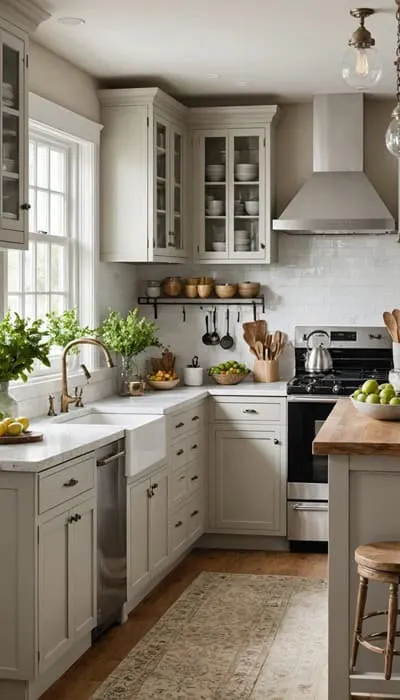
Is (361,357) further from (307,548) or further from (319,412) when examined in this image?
(307,548)

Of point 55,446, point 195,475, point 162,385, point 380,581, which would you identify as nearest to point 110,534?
point 55,446

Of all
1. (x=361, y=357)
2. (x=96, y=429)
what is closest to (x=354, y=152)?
(x=361, y=357)

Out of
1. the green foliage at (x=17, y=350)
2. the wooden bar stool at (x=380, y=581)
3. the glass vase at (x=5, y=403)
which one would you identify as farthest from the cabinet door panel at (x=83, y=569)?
the wooden bar stool at (x=380, y=581)

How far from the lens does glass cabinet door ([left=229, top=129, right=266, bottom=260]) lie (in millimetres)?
6859

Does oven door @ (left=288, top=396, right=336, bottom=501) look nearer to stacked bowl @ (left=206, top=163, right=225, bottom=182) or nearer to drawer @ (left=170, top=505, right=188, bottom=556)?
drawer @ (left=170, top=505, right=188, bottom=556)

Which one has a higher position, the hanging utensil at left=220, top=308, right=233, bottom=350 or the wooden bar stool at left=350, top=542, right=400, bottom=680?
the hanging utensil at left=220, top=308, right=233, bottom=350

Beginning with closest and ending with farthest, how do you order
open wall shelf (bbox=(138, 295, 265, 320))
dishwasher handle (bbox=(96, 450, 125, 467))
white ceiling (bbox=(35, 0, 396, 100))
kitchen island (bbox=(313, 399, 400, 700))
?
kitchen island (bbox=(313, 399, 400, 700)), dishwasher handle (bbox=(96, 450, 125, 467)), white ceiling (bbox=(35, 0, 396, 100)), open wall shelf (bbox=(138, 295, 265, 320))

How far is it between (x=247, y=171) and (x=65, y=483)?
328cm

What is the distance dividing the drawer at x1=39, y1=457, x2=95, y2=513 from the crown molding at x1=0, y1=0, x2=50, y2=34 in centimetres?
182

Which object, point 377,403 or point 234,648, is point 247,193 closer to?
point 377,403

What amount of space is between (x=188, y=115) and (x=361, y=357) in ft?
6.32

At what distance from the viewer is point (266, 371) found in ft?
23.1

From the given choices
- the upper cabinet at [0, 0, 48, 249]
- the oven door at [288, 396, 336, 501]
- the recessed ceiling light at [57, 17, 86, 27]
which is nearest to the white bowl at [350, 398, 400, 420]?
the upper cabinet at [0, 0, 48, 249]

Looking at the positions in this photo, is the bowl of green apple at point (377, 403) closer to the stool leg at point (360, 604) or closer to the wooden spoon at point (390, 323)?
the stool leg at point (360, 604)
